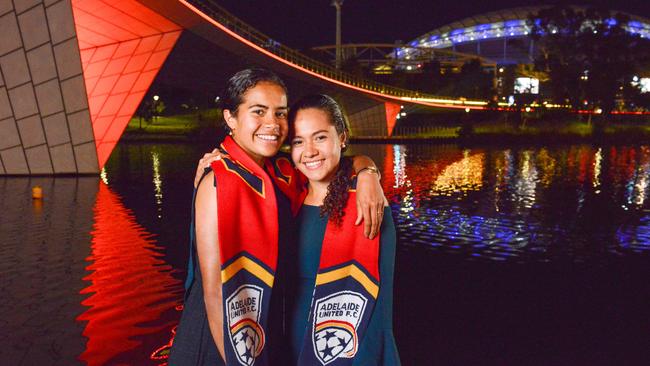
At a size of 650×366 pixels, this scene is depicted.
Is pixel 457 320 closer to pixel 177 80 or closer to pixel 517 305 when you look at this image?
pixel 517 305

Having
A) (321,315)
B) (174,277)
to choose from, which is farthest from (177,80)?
(321,315)

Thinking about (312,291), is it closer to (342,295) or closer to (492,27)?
(342,295)

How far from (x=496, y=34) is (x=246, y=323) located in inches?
4682

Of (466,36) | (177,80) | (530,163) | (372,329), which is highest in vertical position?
(466,36)

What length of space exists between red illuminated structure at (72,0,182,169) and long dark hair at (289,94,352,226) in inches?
808

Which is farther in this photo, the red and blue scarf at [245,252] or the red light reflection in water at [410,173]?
the red light reflection in water at [410,173]

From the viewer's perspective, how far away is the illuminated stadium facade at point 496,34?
367 ft

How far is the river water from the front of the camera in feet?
18.9

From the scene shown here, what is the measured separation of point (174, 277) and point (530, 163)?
77.3 ft

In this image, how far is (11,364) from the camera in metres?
5.19

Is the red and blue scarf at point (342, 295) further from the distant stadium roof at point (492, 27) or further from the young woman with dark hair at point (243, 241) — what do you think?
the distant stadium roof at point (492, 27)

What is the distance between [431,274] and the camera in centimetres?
864

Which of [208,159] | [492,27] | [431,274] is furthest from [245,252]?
[492,27]

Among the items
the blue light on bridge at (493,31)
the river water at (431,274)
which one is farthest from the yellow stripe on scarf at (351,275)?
the blue light on bridge at (493,31)
